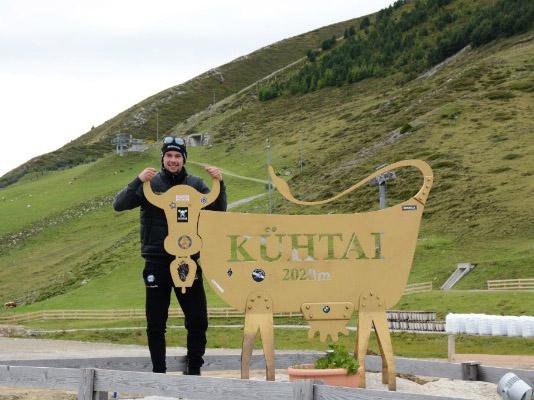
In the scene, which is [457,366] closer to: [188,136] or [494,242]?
[494,242]

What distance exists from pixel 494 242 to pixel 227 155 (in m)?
71.6

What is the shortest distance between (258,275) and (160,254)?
1.14 m

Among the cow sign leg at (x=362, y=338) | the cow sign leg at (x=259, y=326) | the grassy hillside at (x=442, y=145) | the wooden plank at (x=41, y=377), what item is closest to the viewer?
the wooden plank at (x=41, y=377)

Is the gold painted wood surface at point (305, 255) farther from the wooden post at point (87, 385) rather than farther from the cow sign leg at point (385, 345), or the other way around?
the wooden post at point (87, 385)

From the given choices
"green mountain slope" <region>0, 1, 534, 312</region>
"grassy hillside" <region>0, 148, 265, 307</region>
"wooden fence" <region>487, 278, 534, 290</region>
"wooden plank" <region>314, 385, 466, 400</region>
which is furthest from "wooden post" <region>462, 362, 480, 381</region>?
"grassy hillside" <region>0, 148, 265, 307</region>

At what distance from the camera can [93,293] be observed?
189 ft

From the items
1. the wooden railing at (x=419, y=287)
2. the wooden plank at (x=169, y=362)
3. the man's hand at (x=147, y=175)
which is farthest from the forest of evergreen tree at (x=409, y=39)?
the man's hand at (x=147, y=175)

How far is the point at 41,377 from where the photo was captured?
34.7ft

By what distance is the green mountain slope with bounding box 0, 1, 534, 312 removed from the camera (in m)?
57.1

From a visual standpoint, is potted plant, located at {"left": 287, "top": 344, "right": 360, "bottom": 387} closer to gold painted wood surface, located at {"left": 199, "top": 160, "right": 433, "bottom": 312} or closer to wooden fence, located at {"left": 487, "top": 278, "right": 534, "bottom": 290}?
gold painted wood surface, located at {"left": 199, "top": 160, "right": 433, "bottom": 312}

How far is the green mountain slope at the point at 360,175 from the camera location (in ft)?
187

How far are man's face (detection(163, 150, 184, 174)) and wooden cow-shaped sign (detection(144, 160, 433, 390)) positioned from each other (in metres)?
0.59

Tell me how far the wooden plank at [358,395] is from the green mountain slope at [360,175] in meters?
24.5

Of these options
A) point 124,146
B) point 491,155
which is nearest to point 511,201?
point 491,155
